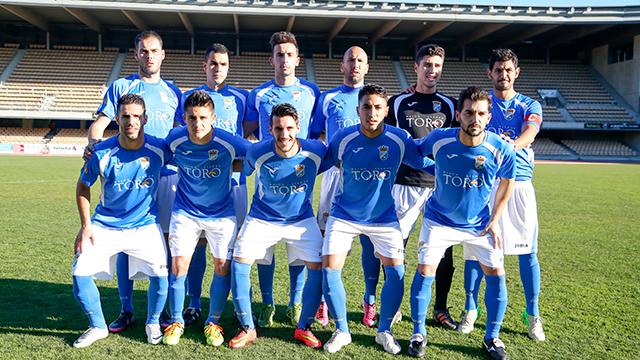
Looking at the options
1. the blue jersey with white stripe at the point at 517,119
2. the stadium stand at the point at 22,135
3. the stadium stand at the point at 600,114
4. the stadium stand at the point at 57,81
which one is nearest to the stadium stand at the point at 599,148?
the stadium stand at the point at 600,114

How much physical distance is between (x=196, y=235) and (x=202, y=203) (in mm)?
233

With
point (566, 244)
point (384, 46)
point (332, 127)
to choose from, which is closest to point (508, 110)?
point (332, 127)

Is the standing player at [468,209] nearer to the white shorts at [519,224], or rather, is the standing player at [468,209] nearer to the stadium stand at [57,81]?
the white shorts at [519,224]

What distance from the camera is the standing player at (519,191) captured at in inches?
138

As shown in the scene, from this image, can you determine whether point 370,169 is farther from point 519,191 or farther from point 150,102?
point 150,102

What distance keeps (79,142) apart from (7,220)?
68.4 feet

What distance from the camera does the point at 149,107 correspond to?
3775 mm

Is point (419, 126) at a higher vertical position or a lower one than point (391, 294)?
higher

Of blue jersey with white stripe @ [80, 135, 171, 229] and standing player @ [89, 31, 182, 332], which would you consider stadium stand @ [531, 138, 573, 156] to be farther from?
blue jersey with white stripe @ [80, 135, 171, 229]

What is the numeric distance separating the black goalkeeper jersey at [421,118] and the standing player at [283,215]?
752mm

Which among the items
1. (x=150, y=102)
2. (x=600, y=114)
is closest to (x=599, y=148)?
(x=600, y=114)

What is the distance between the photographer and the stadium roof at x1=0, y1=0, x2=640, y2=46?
83.0ft

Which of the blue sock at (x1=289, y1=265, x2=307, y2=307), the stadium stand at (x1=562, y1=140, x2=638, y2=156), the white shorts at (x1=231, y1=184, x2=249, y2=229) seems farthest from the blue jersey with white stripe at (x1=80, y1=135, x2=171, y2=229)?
the stadium stand at (x1=562, y1=140, x2=638, y2=156)

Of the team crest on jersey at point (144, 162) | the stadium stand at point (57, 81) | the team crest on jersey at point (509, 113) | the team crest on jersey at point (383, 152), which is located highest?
the stadium stand at point (57, 81)
